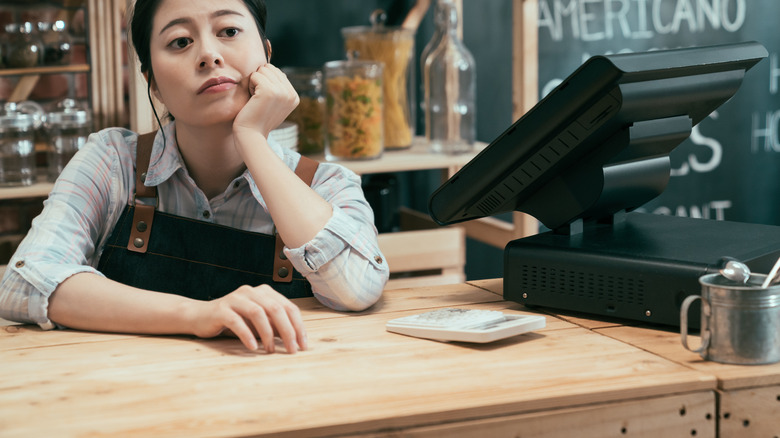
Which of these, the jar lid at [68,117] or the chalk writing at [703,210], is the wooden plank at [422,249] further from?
the chalk writing at [703,210]

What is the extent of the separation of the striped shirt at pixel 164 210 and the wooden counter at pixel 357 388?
13 cm

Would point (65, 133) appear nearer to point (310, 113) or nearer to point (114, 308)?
point (310, 113)

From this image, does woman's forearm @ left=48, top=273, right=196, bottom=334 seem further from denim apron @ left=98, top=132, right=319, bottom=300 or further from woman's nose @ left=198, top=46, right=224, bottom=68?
woman's nose @ left=198, top=46, right=224, bottom=68

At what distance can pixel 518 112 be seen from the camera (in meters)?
2.54

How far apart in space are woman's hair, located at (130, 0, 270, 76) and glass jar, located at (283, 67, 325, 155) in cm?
92

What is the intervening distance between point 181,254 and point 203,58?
323 mm

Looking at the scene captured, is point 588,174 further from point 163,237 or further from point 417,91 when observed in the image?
point 417,91

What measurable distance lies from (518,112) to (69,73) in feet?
4.03

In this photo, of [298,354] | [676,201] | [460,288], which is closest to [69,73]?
[460,288]

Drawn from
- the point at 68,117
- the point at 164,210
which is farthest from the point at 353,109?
the point at 164,210

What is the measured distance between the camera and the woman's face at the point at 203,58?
1.38 meters

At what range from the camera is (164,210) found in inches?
60.2

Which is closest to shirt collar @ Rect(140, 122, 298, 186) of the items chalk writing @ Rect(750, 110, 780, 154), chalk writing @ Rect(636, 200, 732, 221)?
chalk writing @ Rect(636, 200, 732, 221)

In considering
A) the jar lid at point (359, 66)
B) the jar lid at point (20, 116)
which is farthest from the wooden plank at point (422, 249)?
the jar lid at point (20, 116)
